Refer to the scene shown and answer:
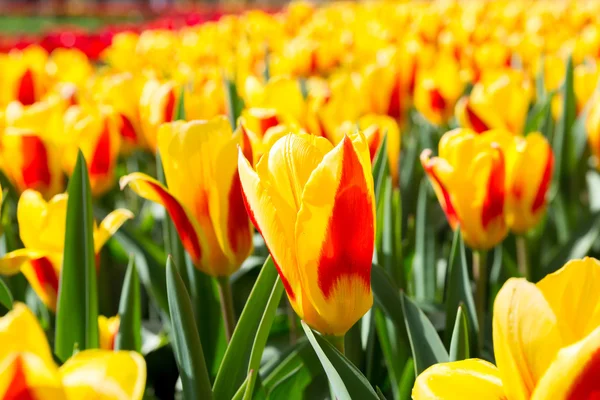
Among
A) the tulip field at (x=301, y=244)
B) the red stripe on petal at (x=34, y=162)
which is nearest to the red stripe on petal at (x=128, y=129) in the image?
the tulip field at (x=301, y=244)

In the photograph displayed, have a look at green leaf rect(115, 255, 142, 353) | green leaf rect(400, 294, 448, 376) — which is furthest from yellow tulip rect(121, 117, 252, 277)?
green leaf rect(400, 294, 448, 376)

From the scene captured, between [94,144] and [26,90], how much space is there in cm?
71

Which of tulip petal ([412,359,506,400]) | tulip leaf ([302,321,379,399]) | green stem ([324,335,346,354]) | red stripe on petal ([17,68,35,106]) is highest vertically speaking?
tulip petal ([412,359,506,400])

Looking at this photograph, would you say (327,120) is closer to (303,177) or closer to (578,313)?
(303,177)

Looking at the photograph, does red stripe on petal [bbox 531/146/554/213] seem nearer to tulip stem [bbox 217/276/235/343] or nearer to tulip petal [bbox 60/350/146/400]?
tulip stem [bbox 217/276/235/343]

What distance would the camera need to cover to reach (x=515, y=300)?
42 centimetres

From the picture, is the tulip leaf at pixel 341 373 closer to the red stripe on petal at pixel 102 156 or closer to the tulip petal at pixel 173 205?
the tulip petal at pixel 173 205

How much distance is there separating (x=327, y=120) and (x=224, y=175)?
0.47 metres

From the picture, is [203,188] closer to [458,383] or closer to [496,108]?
[458,383]

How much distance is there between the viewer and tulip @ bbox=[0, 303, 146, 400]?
1.29ft

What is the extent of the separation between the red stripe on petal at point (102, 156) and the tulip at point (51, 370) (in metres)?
0.84

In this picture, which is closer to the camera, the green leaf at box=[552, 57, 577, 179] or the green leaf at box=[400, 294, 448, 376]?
the green leaf at box=[400, 294, 448, 376]

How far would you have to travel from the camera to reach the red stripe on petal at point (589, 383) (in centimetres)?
41

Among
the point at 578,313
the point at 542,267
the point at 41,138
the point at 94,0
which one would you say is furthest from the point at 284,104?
the point at 94,0
